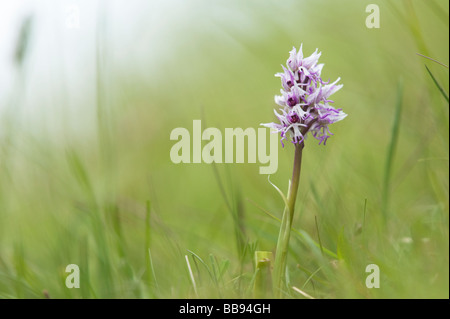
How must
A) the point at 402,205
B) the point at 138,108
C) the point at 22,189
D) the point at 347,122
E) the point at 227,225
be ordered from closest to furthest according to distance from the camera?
1. the point at 402,205
2. the point at 227,225
3. the point at 347,122
4. the point at 22,189
5. the point at 138,108

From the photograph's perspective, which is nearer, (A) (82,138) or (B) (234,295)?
(B) (234,295)

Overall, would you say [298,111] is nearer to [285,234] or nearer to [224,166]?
[285,234]

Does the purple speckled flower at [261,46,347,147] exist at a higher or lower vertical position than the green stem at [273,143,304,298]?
higher

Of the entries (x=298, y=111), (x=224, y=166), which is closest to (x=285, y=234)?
(x=298, y=111)

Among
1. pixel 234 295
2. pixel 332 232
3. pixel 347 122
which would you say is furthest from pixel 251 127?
pixel 234 295
